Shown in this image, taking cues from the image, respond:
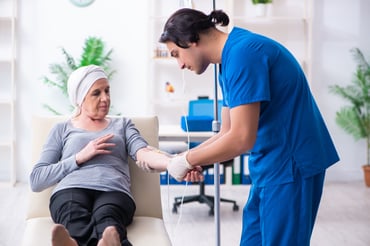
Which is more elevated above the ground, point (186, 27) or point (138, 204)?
point (186, 27)

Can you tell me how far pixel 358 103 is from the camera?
19.3 ft

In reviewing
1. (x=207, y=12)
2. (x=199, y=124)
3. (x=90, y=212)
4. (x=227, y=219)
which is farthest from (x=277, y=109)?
(x=207, y=12)

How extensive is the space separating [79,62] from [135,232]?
3415mm

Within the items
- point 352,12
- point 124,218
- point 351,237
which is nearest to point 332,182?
point 352,12

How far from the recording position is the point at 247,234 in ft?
7.61

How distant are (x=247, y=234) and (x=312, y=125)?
44cm

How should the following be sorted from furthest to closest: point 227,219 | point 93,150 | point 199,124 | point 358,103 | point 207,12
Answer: point 207,12 → point 358,103 → point 227,219 → point 199,124 → point 93,150

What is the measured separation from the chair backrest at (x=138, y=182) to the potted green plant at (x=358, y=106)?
314 centimetres

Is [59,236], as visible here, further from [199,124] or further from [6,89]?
[6,89]

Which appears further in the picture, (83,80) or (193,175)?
(83,80)

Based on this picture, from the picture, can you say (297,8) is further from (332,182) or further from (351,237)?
(351,237)

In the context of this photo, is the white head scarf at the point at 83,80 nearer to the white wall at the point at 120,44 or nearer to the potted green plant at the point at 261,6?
the white wall at the point at 120,44

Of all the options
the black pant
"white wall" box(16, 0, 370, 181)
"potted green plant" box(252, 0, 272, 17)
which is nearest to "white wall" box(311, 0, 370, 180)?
"white wall" box(16, 0, 370, 181)

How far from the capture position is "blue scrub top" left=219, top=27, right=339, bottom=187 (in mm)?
2055
